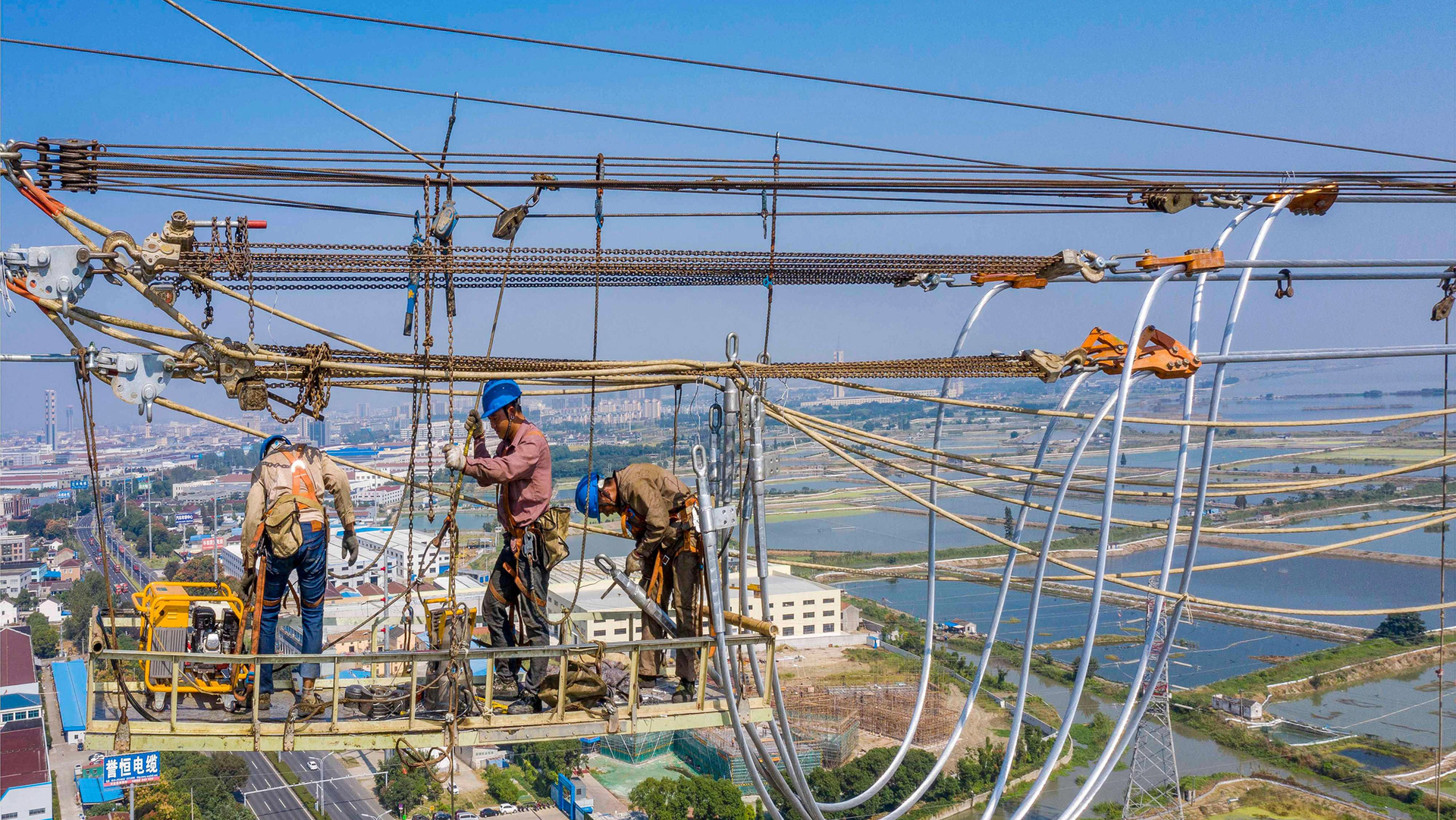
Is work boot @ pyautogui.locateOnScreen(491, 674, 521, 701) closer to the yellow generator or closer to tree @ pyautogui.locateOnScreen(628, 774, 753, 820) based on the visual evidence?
the yellow generator

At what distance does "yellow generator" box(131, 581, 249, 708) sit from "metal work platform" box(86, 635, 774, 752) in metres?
0.10

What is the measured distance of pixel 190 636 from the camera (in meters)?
7.05

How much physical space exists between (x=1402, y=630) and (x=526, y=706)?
5506cm

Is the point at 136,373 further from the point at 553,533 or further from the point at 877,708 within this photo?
the point at 877,708

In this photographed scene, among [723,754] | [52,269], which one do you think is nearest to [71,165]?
[52,269]

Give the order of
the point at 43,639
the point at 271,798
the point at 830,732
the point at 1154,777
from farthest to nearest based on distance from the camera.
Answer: the point at 43,639, the point at 1154,777, the point at 830,732, the point at 271,798

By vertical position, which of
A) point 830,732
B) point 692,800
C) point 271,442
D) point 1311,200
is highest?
point 1311,200

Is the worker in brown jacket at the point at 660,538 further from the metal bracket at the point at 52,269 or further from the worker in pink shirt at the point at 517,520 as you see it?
the metal bracket at the point at 52,269

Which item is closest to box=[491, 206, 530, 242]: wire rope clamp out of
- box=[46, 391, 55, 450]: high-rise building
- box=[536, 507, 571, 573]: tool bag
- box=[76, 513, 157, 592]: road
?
box=[536, 507, 571, 573]: tool bag

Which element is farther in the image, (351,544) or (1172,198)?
(1172,198)

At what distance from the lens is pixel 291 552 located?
626 centimetres

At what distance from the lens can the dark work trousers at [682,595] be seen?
7.00m

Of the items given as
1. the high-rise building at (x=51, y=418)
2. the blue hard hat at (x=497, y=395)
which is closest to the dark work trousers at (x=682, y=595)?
the blue hard hat at (x=497, y=395)

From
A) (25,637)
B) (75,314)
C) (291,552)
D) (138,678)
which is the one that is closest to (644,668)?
(291,552)
